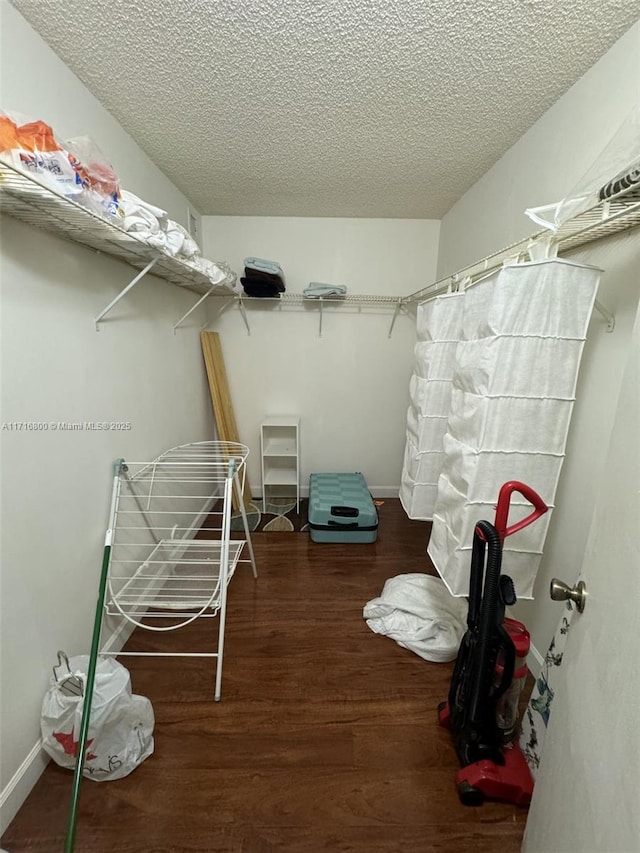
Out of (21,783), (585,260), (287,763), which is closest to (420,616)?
(287,763)

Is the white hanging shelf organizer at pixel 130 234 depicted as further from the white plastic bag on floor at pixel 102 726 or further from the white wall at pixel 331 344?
the white plastic bag on floor at pixel 102 726

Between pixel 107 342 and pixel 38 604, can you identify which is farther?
pixel 107 342

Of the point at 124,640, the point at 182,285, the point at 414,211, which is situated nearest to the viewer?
the point at 124,640

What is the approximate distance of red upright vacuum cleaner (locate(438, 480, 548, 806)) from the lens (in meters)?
1.06

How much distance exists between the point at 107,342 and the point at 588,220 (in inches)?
72.5

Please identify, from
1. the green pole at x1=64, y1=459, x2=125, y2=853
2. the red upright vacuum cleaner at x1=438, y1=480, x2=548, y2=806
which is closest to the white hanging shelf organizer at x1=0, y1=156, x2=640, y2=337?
the red upright vacuum cleaner at x1=438, y1=480, x2=548, y2=806

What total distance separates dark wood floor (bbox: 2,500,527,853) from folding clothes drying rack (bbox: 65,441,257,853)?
0.14 m

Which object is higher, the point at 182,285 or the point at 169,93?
the point at 169,93

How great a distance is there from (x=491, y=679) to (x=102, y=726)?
125cm

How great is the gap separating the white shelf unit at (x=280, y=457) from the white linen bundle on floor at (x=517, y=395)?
1.77m

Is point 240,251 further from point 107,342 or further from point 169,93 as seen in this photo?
point 107,342

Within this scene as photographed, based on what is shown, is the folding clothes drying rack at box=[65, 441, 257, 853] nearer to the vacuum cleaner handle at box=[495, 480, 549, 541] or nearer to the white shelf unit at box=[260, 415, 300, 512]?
the white shelf unit at box=[260, 415, 300, 512]

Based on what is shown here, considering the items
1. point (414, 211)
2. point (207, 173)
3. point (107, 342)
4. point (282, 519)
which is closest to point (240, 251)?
point (207, 173)

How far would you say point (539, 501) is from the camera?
112 cm
